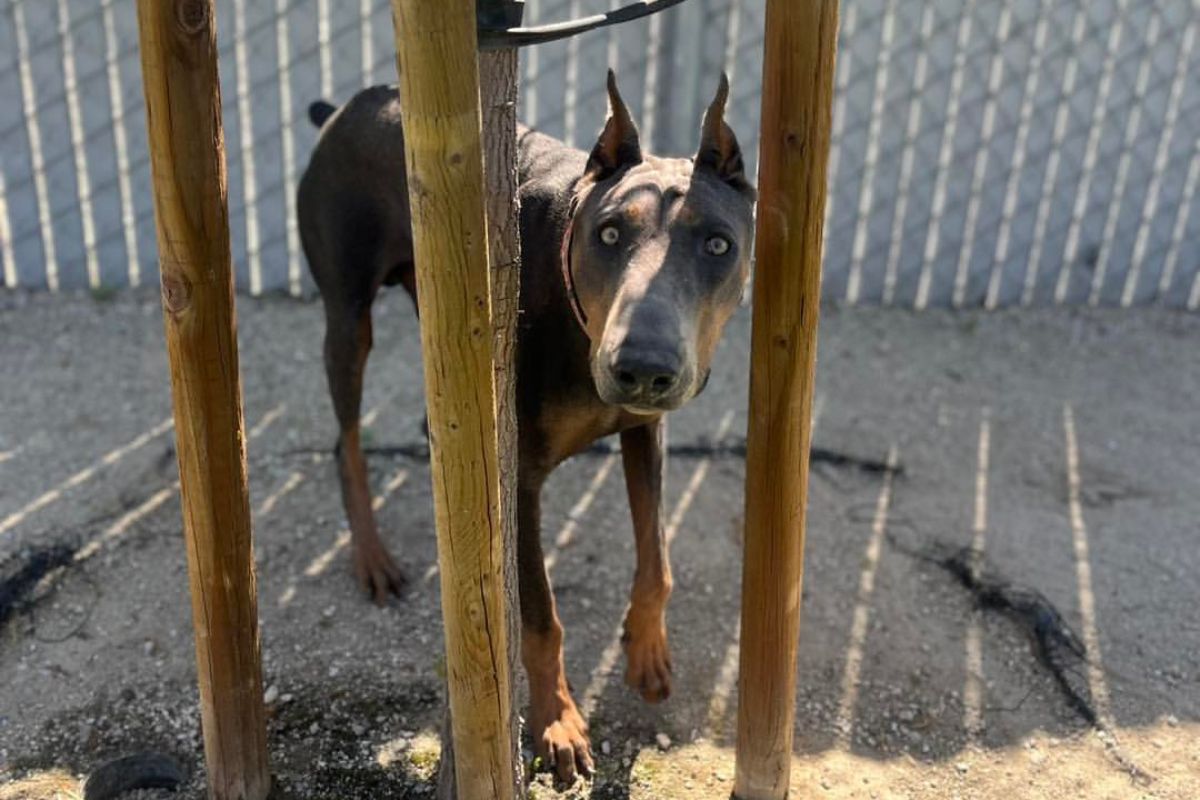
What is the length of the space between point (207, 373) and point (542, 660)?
49.9 inches

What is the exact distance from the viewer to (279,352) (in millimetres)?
6215

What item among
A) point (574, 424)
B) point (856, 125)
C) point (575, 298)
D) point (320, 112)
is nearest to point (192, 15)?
point (575, 298)

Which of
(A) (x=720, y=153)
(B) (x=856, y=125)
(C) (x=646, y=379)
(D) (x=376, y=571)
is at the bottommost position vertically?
(D) (x=376, y=571)

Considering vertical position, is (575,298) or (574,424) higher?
(575,298)

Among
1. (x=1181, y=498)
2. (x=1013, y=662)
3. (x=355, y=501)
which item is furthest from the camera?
(x=1181, y=498)

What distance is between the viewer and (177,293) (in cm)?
273

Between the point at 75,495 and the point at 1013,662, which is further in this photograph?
the point at 75,495

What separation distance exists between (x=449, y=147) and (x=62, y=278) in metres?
5.26

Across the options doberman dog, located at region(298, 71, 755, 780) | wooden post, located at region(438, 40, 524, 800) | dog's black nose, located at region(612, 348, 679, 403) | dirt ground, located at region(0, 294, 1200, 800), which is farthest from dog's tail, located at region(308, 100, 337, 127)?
dog's black nose, located at region(612, 348, 679, 403)

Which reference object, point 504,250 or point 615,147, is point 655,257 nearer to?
point 504,250

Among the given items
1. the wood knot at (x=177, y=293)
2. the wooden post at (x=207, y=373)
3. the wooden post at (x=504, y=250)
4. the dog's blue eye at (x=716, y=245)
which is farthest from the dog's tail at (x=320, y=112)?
the dog's blue eye at (x=716, y=245)

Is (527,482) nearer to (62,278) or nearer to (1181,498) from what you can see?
(1181,498)

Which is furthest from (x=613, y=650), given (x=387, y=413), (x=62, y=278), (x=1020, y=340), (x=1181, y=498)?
(x=62, y=278)

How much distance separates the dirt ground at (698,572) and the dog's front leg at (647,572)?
0.12 metres
